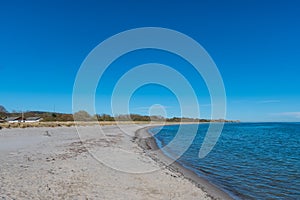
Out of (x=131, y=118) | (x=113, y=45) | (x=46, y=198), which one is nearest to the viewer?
(x=46, y=198)

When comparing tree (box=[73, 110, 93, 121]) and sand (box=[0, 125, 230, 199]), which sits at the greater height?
tree (box=[73, 110, 93, 121])

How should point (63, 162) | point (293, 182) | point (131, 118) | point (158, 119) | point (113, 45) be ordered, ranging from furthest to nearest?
point (158, 119) → point (131, 118) → point (113, 45) → point (63, 162) → point (293, 182)

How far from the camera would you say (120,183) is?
8766 mm

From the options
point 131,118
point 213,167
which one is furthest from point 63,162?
point 131,118

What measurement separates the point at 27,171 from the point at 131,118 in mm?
126205

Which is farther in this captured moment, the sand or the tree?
the tree

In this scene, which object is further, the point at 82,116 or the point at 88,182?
the point at 82,116

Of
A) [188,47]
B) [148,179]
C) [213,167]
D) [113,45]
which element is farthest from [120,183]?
[188,47]

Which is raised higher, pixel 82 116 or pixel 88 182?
pixel 82 116

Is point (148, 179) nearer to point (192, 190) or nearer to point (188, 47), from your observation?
point (192, 190)

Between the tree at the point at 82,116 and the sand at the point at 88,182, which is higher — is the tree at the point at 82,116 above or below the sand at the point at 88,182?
above

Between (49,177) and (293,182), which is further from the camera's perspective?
(293,182)

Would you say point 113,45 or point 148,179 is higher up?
point 113,45

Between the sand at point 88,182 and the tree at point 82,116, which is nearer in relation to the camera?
the sand at point 88,182
